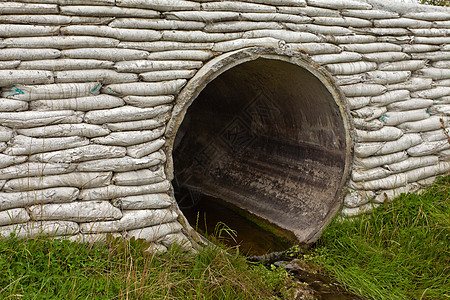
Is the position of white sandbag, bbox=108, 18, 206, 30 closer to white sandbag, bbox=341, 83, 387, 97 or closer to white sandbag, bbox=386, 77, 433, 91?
white sandbag, bbox=341, 83, 387, 97

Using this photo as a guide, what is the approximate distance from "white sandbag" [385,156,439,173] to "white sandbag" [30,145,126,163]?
266cm

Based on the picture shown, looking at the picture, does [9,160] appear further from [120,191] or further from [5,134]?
[120,191]

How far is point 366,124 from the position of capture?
155 inches

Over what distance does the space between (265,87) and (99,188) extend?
255 cm

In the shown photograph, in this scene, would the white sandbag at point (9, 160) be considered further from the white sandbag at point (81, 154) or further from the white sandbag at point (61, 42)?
the white sandbag at point (61, 42)

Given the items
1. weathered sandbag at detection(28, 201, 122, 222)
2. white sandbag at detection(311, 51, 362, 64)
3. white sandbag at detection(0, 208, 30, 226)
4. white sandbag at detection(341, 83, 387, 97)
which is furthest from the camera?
white sandbag at detection(341, 83, 387, 97)

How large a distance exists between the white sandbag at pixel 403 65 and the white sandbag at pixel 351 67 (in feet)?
0.45

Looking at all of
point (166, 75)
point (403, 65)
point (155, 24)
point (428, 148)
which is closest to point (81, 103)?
point (166, 75)

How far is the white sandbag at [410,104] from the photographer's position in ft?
13.6

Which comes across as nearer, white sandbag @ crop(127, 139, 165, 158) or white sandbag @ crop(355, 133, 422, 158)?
white sandbag @ crop(127, 139, 165, 158)

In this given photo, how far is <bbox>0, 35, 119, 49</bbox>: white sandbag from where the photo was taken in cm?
263

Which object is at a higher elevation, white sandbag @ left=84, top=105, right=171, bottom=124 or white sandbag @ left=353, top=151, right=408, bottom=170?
white sandbag @ left=84, top=105, right=171, bottom=124

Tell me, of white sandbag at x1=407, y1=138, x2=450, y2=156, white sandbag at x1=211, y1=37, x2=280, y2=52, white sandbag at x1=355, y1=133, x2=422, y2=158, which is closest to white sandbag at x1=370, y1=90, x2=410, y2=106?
white sandbag at x1=355, y1=133, x2=422, y2=158

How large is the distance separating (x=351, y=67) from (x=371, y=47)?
0.36 m
